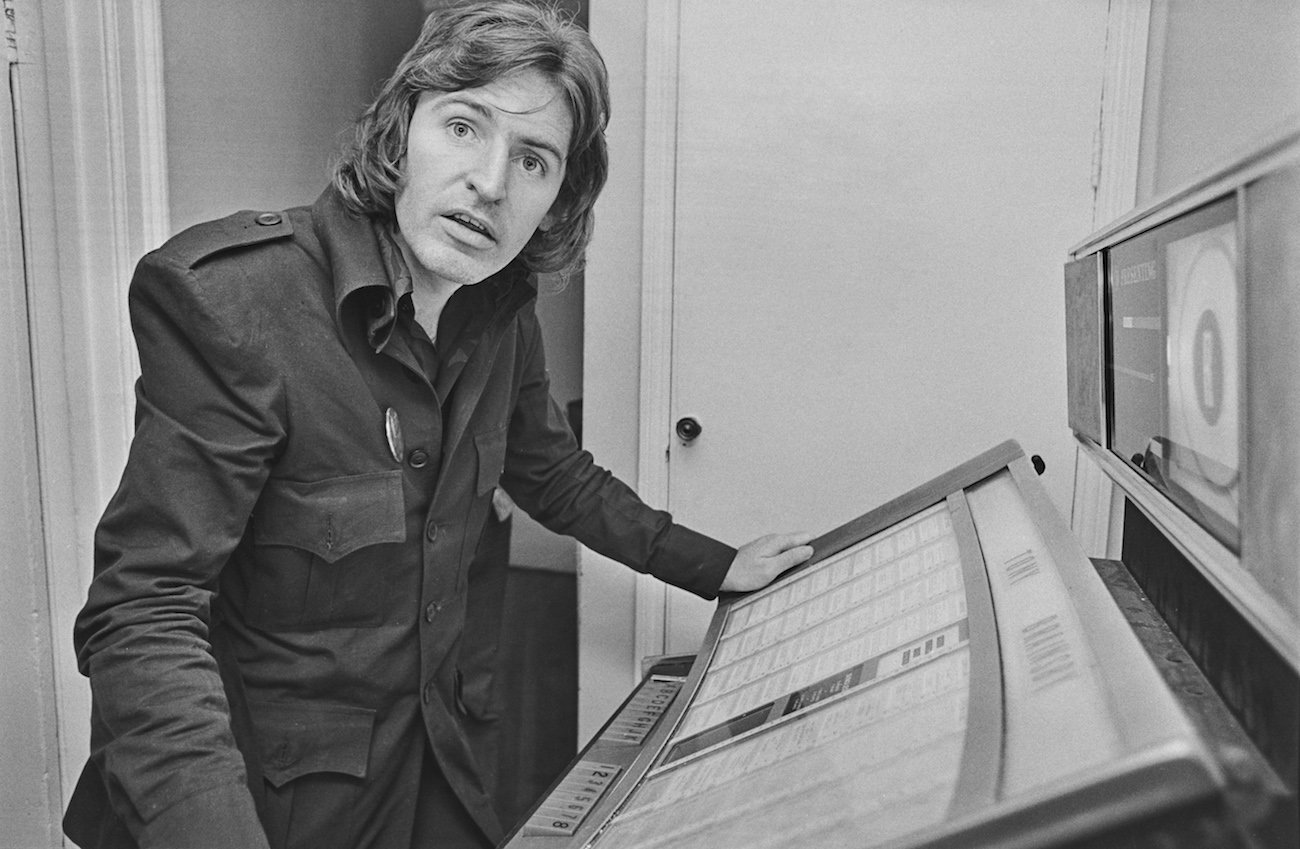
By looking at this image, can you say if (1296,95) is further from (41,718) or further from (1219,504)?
(41,718)

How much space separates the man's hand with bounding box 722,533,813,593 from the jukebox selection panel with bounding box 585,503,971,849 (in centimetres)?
8

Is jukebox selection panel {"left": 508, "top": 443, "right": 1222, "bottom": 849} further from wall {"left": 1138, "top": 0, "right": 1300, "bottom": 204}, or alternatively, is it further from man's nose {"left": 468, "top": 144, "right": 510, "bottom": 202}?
man's nose {"left": 468, "top": 144, "right": 510, "bottom": 202}

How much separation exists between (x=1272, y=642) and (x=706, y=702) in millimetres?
601

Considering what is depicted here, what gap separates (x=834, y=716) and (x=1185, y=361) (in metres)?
0.36

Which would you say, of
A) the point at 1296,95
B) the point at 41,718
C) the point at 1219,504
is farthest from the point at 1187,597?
the point at 41,718

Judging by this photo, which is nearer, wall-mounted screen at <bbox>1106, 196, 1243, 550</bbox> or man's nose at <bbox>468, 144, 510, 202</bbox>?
wall-mounted screen at <bbox>1106, 196, 1243, 550</bbox>

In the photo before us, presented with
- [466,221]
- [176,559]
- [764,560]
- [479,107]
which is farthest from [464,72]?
[764,560]

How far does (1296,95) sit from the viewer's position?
621 millimetres

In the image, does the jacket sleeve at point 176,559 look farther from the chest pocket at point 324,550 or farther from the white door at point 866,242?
the white door at point 866,242

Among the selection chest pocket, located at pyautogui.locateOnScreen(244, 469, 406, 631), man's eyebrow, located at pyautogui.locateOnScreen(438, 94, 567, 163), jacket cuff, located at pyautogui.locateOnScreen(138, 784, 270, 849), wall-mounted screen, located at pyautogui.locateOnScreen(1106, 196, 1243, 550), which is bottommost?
jacket cuff, located at pyautogui.locateOnScreen(138, 784, 270, 849)

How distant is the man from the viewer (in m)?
0.94

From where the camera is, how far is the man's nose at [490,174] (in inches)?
44.7

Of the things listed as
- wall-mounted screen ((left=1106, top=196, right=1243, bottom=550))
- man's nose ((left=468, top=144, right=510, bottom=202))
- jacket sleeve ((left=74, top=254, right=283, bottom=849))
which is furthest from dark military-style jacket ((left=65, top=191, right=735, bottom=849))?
wall-mounted screen ((left=1106, top=196, right=1243, bottom=550))

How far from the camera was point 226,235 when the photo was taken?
105 cm
